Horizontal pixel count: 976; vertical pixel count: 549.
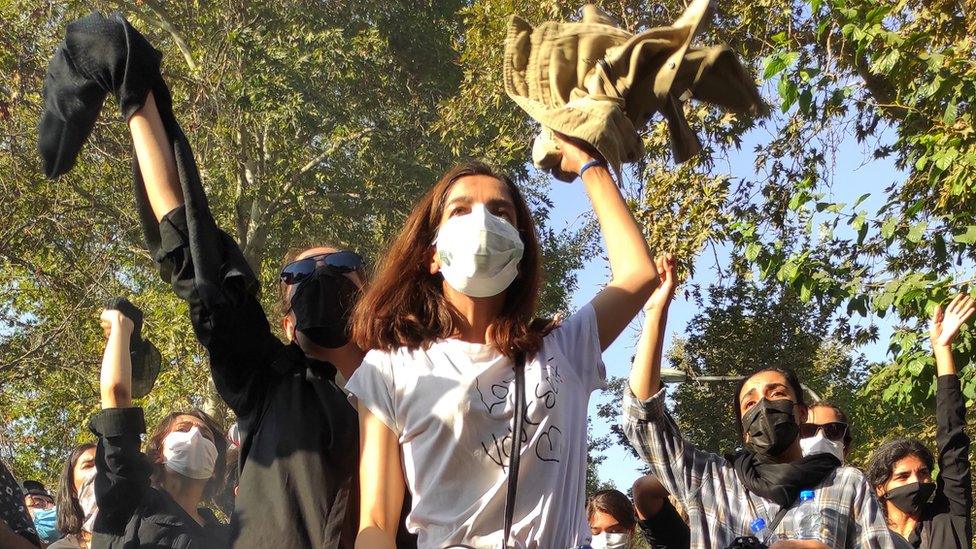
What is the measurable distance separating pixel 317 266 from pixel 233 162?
1329 cm

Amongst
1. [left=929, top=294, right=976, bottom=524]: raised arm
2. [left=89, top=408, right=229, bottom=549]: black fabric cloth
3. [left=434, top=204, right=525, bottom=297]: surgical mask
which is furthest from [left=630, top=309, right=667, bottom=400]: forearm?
[left=929, top=294, right=976, bottom=524]: raised arm

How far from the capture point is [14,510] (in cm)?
282

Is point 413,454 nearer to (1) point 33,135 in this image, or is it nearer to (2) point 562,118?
(2) point 562,118

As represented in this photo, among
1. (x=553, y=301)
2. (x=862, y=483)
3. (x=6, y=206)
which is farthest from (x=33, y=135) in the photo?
(x=862, y=483)

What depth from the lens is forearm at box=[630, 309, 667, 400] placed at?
349 cm

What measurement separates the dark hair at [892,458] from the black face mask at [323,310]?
3.30 metres

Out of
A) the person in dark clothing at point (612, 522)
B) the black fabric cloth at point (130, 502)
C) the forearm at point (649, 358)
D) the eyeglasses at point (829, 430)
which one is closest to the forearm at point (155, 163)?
the black fabric cloth at point (130, 502)

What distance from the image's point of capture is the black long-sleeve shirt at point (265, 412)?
97.6 inches

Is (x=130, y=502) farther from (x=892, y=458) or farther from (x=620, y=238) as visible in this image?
(x=892, y=458)

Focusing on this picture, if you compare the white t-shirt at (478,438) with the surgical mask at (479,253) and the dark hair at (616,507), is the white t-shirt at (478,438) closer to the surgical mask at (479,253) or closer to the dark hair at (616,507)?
the surgical mask at (479,253)

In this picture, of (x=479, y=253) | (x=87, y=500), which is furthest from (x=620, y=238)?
(x=87, y=500)

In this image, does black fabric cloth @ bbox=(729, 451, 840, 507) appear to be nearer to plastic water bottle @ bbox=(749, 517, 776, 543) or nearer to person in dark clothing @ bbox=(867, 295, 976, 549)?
plastic water bottle @ bbox=(749, 517, 776, 543)

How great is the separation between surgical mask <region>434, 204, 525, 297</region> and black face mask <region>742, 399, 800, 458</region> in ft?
6.41

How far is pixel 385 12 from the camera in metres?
16.1
